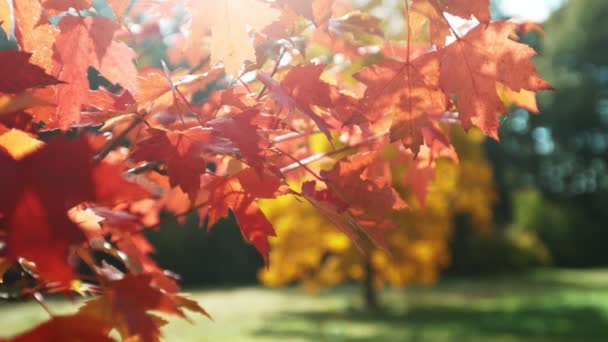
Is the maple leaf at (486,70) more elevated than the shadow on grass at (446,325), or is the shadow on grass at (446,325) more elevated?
the maple leaf at (486,70)

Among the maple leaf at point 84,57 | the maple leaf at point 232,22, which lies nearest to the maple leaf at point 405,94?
the maple leaf at point 232,22

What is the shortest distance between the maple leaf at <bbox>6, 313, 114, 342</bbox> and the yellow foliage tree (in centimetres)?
775

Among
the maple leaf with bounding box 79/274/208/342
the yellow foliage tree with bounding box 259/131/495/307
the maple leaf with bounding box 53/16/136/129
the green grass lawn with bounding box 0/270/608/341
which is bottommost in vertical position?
the green grass lawn with bounding box 0/270/608/341

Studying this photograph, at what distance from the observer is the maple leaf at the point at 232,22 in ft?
2.44

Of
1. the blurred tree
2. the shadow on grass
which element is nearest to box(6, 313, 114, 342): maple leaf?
the shadow on grass

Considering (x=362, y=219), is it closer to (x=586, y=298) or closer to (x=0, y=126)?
(x=0, y=126)

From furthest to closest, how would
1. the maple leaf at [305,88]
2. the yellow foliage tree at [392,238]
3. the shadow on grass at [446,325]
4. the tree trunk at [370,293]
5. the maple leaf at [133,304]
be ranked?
the tree trunk at [370,293], the yellow foliage tree at [392,238], the shadow on grass at [446,325], the maple leaf at [305,88], the maple leaf at [133,304]

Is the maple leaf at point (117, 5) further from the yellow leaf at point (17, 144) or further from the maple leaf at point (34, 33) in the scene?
the yellow leaf at point (17, 144)

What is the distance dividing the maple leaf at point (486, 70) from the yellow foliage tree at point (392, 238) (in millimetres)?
7406

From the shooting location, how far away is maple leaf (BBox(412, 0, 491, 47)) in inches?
30.5

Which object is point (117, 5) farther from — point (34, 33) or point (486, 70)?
point (486, 70)

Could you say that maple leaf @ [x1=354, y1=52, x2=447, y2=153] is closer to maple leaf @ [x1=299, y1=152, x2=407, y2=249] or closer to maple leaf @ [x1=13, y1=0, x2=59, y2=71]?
maple leaf @ [x1=299, y1=152, x2=407, y2=249]

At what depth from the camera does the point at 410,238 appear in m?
9.34

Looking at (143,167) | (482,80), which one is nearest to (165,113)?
(143,167)
